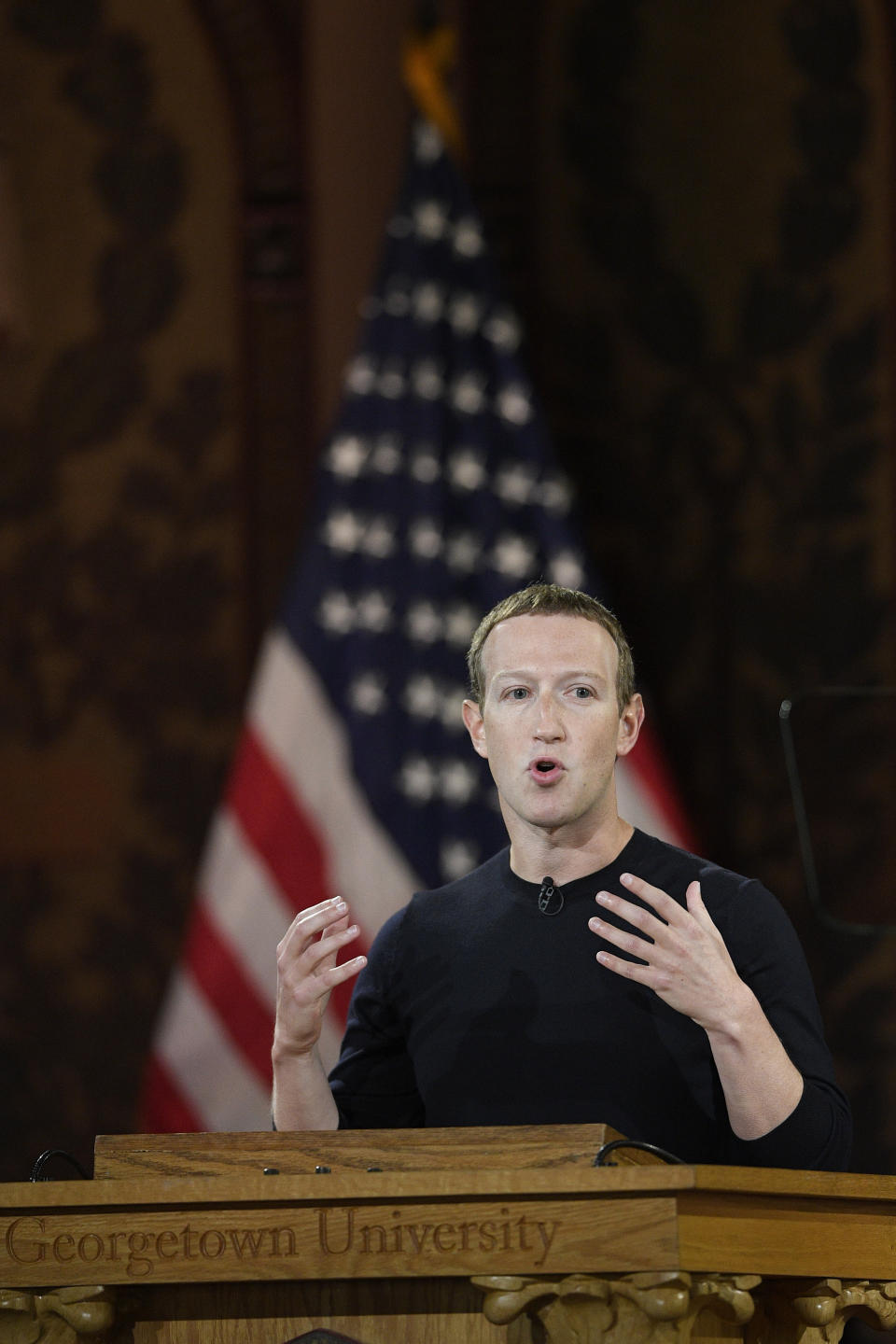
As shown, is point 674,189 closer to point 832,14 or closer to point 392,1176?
point 832,14

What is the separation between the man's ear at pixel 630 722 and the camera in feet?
7.89

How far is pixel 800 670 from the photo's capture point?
423 centimetres

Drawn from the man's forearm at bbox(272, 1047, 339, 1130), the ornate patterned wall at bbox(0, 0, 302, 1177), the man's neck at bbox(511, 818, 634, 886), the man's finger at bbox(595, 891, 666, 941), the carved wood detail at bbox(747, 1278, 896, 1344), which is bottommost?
the carved wood detail at bbox(747, 1278, 896, 1344)

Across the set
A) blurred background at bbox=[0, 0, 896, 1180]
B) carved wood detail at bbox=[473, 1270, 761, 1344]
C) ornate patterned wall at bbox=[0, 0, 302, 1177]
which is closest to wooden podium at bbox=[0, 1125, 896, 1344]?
carved wood detail at bbox=[473, 1270, 761, 1344]

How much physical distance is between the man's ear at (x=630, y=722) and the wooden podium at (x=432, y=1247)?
2.16ft

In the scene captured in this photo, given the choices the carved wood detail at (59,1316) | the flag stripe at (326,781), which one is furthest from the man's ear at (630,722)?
the flag stripe at (326,781)

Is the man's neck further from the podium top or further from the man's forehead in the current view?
the podium top

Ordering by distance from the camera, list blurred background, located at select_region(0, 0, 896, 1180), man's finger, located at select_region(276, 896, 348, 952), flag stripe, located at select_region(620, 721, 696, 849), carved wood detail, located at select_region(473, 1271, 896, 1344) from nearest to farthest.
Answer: carved wood detail, located at select_region(473, 1271, 896, 1344)
man's finger, located at select_region(276, 896, 348, 952)
flag stripe, located at select_region(620, 721, 696, 849)
blurred background, located at select_region(0, 0, 896, 1180)

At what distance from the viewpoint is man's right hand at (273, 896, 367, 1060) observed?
2.12 m

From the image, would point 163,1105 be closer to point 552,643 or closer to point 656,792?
point 656,792

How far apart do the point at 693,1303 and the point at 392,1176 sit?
30 centimetres

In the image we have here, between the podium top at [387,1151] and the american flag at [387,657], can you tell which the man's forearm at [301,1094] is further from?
the american flag at [387,657]

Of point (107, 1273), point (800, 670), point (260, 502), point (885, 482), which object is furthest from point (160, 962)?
point (107, 1273)

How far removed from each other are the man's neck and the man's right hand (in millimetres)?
297
